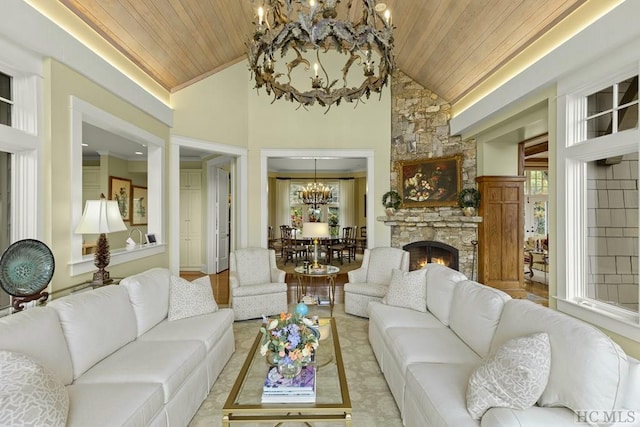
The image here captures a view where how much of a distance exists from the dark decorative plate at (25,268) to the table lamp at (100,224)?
1.93ft

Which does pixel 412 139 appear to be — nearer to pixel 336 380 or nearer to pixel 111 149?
pixel 336 380

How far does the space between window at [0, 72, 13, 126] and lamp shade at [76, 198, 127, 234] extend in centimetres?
84

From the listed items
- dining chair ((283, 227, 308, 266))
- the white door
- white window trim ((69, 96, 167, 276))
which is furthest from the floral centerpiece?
dining chair ((283, 227, 308, 266))

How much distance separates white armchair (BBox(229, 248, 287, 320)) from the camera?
452 cm

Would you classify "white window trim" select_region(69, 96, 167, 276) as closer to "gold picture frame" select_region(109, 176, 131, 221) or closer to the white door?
"gold picture frame" select_region(109, 176, 131, 221)

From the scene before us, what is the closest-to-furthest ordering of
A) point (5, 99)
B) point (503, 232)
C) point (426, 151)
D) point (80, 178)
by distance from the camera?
1. point (5, 99)
2. point (80, 178)
3. point (503, 232)
4. point (426, 151)

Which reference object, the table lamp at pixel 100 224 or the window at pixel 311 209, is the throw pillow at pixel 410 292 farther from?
the window at pixel 311 209

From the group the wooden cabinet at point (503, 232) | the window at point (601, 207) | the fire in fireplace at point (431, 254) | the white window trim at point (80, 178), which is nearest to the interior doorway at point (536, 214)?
the wooden cabinet at point (503, 232)

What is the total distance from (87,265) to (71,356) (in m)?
1.45

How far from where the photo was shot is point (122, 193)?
721cm

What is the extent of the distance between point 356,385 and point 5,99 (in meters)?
3.67

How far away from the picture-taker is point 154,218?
4750mm

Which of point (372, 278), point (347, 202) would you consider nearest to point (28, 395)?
point (372, 278)

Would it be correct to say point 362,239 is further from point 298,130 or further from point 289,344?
point 289,344
